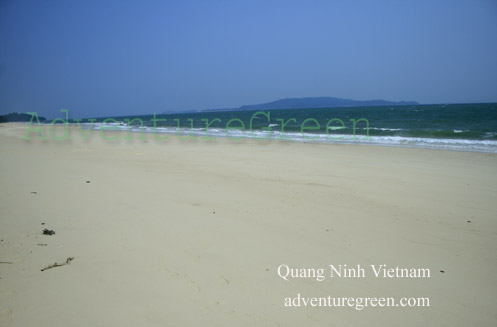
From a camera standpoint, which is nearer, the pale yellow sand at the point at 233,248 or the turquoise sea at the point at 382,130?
the pale yellow sand at the point at 233,248

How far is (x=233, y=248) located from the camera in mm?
3020

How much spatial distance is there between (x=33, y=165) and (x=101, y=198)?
4659 millimetres

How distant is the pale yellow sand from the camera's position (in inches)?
82.0

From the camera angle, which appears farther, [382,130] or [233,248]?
[382,130]

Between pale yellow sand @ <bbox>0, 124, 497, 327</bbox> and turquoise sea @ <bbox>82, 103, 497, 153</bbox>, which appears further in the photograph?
turquoise sea @ <bbox>82, 103, 497, 153</bbox>

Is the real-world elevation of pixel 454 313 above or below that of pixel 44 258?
below

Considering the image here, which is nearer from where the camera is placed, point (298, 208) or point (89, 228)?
point (89, 228)

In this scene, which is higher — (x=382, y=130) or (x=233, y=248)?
(x=382, y=130)

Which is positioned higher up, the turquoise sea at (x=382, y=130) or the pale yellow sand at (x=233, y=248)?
the turquoise sea at (x=382, y=130)

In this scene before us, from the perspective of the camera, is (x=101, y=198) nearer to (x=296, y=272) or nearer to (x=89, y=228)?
(x=89, y=228)

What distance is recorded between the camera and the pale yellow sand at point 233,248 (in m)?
2.08

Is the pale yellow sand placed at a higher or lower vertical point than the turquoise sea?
lower

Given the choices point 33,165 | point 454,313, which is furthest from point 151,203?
point 33,165

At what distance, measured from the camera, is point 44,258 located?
2.67 meters
